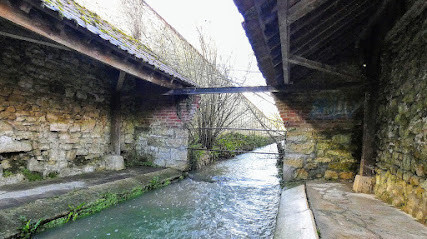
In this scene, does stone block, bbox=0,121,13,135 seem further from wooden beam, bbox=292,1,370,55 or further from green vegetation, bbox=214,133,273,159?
green vegetation, bbox=214,133,273,159

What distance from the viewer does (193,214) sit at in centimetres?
312

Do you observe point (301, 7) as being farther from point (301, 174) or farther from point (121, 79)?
point (121, 79)

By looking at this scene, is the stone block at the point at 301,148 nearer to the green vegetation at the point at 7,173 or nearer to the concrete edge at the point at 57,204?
the concrete edge at the point at 57,204

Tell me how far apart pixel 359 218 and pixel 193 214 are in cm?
202

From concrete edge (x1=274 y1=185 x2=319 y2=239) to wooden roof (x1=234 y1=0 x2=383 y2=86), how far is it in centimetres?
180

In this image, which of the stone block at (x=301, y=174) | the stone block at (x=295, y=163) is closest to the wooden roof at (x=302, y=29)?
the stone block at (x=295, y=163)

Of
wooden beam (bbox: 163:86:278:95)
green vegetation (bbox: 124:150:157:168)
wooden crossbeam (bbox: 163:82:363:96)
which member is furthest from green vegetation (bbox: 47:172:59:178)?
wooden crossbeam (bbox: 163:82:363:96)

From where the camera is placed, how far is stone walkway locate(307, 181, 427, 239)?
5.92ft

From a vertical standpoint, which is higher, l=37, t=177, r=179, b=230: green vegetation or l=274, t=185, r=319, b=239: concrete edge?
l=274, t=185, r=319, b=239: concrete edge

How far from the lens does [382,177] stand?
9.55 feet

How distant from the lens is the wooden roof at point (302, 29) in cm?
195

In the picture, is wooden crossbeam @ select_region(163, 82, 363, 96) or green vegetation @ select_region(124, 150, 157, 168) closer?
wooden crossbeam @ select_region(163, 82, 363, 96)

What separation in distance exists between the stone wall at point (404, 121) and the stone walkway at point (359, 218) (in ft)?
0.58

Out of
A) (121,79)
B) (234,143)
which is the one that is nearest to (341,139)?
(121,79)
